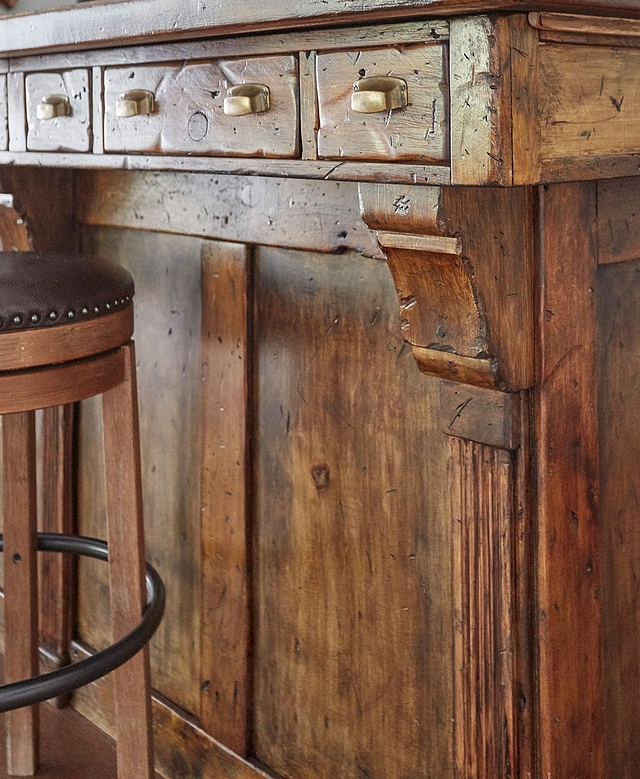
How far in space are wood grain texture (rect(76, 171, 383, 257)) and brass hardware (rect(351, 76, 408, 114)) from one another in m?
0.36

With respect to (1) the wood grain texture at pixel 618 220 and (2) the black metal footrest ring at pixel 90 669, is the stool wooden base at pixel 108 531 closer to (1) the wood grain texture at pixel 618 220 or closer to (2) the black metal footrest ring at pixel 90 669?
(2) the black metal footrest ring at pixel 90 669

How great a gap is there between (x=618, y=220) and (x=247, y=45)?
18.0 inches

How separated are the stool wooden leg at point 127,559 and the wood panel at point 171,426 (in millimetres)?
251

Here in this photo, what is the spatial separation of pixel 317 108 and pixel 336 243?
34cm

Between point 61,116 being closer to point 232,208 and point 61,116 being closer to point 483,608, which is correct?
point 232,208

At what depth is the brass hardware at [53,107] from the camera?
1330 mm

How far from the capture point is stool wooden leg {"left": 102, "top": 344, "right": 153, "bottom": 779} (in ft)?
4.34

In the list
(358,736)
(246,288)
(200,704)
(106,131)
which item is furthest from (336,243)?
(200,704)

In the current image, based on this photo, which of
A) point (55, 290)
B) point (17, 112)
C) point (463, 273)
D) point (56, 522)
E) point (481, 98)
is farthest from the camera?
point (56, 522)

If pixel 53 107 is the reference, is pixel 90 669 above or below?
below

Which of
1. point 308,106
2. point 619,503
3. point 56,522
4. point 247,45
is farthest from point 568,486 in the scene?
point 56,522

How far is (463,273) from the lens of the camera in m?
0.96

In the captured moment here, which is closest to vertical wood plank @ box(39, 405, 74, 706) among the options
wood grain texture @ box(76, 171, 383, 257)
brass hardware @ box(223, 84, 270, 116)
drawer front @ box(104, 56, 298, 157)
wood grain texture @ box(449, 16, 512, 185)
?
wood grain texture @ box(76, 171, 383, 257)

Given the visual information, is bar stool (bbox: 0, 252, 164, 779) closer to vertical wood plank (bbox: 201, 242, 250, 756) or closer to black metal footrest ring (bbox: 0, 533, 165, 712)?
black metal footrest ring (bbox: 0, 533, 165, 712)
